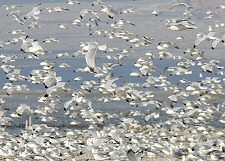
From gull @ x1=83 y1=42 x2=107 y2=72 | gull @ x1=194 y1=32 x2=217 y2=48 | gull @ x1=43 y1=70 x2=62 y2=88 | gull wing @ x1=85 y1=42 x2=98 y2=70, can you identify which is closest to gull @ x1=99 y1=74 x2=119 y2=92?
gull @ x1=43 y1=70 x2=62 y2=88

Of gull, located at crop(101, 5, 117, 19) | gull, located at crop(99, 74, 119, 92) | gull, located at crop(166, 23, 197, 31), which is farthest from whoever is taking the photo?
gull, located at crop(99, 74, 119, 92)

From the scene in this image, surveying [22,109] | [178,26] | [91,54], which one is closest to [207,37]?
[178,26]

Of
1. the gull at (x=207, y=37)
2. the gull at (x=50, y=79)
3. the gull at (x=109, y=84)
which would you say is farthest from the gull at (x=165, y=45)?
the gull at (x=50, y=79)

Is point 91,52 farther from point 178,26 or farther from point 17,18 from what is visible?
point 17,18

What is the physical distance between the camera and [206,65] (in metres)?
34.6

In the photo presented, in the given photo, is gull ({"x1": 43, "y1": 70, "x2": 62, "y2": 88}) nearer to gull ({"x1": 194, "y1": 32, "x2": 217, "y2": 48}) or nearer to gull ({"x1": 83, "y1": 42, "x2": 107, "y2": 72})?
gull ({"x1": 83, "y1": 42, "x2": 107, "y2": 72})

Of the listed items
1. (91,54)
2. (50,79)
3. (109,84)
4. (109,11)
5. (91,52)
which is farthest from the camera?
(109,84)

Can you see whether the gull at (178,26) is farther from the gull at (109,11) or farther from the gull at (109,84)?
the gull at (109,84)

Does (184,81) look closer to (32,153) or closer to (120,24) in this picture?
(120,24)

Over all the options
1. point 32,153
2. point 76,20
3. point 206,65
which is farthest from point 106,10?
point 32,153

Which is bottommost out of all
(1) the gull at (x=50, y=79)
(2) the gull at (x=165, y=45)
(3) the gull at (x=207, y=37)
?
(1) the gull at (x=50, y=79)

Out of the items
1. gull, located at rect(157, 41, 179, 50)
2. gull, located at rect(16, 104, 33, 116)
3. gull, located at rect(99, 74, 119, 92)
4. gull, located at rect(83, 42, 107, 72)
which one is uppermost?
gull, located at rect(83, 42, 107, 72)

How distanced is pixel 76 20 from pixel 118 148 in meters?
6.76

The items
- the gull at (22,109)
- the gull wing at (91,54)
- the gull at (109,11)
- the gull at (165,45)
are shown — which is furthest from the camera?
the gull at (22,109)
